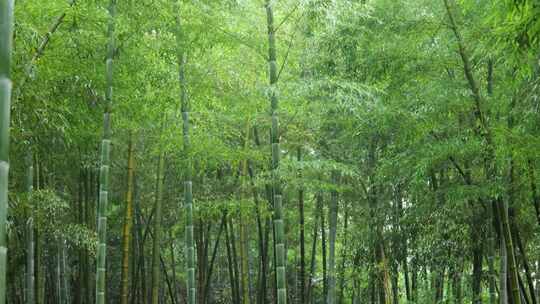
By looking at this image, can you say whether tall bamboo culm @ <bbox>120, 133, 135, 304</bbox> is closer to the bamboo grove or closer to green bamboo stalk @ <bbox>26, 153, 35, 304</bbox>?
the bamboo grove

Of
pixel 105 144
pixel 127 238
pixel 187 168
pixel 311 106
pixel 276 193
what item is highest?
pixel 311 106

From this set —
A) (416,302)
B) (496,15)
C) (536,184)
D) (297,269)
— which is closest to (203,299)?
(297,269)

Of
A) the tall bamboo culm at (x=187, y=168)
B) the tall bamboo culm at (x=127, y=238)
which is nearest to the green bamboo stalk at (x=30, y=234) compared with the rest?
the tall bamboo culm at (x=127, y=238)

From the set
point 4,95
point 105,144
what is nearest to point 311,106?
point 105,144

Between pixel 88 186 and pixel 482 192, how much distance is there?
6864 mm

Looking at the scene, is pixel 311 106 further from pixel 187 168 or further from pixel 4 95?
pixel 4 95

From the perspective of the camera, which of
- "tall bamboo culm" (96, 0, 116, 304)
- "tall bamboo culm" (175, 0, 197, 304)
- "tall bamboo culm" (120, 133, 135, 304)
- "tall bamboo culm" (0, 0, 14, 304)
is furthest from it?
"tall bamboo culm" (120, 133, 135, 304)

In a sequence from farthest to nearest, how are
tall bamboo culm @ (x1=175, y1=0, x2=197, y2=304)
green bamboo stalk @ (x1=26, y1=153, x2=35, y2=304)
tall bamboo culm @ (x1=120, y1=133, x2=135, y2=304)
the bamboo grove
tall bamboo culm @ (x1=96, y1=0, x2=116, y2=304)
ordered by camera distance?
tall bamboo culm @ (x1=120, y1=133, x2=135, y2=304)
green bamboo stalk @ (x1=26, y1=153, x2=35, y2=304)
tall bamboo culm @ (x1=175, y1=0, x2=197, y2=304)
tall bamboo culm @ (x1=96, y1=0, x2=116, y2=304)
the bamboo grove

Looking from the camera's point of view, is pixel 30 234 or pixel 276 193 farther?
pixel 30 234

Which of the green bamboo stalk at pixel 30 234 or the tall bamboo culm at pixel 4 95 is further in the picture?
the green bamboo stalk at pixel 30 234

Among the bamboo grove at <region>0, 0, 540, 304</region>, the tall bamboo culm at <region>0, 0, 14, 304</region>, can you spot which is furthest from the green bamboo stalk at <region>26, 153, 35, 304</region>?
the tall bamboo culm at <region>0, 0, 14, 304</region>

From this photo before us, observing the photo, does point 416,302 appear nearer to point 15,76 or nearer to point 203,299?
point 203,299

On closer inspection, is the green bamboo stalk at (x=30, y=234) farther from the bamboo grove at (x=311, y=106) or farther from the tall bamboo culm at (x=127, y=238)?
the tall bamboo culm at (x=127, y=238)

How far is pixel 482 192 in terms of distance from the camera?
520cm
